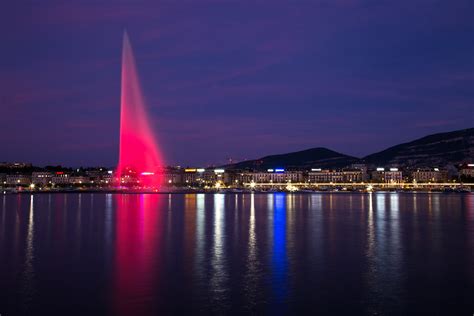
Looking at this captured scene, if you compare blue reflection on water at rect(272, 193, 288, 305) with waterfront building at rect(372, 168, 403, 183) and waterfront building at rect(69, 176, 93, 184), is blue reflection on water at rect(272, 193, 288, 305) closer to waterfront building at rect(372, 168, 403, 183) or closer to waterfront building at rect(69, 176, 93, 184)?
waterfront building at rect(372, 168, 403, 183)

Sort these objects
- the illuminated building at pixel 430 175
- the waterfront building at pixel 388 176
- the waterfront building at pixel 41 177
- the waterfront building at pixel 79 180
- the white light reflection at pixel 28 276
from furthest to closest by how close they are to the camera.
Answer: the waterfront building at pixel 388 176
the illuminated building at pixel 430 175
the waterfront building at pixel 79 180
the waterfront building at pixel 41 177
the white light reflection at pixel 28 276

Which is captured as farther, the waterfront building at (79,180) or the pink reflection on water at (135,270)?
the waterfront building at (79,180)

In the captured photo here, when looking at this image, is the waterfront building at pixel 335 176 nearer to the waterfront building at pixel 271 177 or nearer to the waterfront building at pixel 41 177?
the waterfront building at pixel 271 177

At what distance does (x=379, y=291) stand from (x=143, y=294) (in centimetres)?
459

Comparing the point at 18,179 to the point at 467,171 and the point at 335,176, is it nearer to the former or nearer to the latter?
the point at 335,176

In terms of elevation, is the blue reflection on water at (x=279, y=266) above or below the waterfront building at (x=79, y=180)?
below

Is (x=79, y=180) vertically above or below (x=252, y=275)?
above

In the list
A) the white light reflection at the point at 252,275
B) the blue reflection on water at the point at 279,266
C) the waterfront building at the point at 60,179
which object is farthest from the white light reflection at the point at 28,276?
the waterfront building at the point at 60,179

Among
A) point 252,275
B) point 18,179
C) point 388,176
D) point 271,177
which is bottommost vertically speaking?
point 252,275

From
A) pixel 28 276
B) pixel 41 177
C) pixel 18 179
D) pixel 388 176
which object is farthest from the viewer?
pixel 388 176

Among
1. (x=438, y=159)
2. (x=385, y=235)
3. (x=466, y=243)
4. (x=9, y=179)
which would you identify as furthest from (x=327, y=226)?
(x=438, y=159)

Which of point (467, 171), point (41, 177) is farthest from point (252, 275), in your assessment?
point (467, 171)

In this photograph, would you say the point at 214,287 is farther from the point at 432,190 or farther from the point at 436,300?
the point at 432,190

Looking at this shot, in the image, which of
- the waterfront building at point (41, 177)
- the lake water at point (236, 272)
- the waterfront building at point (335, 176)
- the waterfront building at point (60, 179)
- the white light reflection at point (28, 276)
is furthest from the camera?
the waterfront building at point (335, 176)
